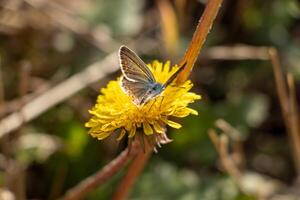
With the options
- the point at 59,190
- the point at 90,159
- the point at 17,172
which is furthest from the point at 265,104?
the point at 17,172

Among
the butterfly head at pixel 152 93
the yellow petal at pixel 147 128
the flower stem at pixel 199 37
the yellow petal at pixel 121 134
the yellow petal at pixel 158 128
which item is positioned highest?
the flower stem at pixel 199 37

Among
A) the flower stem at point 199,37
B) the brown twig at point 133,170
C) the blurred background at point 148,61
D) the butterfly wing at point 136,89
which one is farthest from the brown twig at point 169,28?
the butterfly wing at point 136,89

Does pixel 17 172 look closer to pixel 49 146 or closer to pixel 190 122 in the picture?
pixel 49 146

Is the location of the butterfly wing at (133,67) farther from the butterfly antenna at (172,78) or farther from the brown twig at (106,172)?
the brown twig at (106,172)

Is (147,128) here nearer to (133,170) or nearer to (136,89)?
(136,89)

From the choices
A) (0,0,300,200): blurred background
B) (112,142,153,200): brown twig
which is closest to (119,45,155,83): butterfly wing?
(112,142,153,200): brown twig

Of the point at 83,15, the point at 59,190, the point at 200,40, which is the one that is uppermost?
the point at 200,40

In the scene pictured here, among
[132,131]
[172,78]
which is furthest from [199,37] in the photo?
[132,131]
